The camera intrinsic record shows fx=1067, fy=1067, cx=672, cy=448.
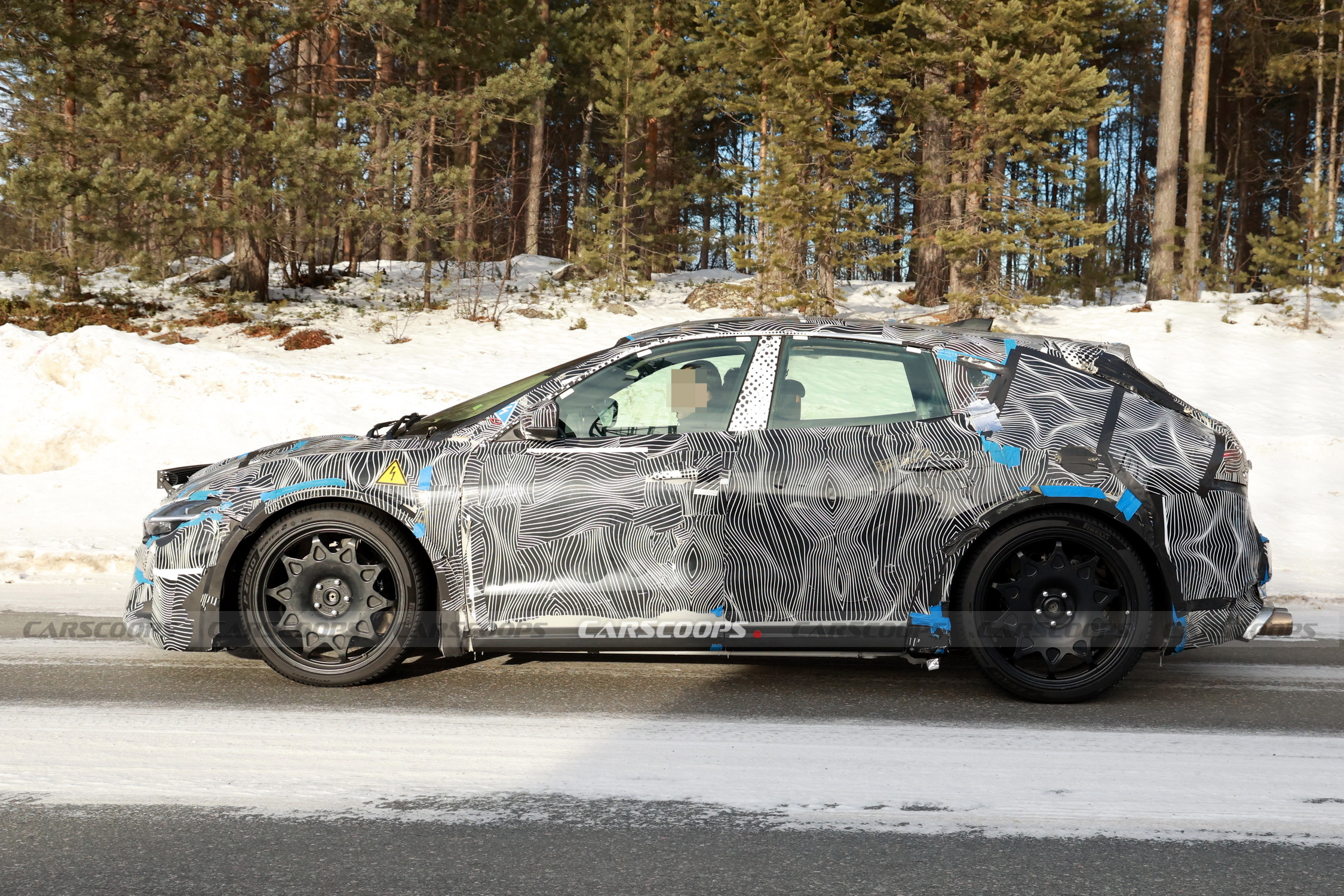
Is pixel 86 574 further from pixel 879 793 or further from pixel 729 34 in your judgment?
pixel 729 34

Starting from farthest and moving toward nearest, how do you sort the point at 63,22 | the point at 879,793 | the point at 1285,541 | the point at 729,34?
the point at 729,34 < the point at 63,22 < the point at 1285,541 < the point at 879,793

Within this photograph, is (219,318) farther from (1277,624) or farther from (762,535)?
(1277,624)

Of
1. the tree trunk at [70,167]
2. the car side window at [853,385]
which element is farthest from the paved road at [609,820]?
the tree trunk at [70,167]

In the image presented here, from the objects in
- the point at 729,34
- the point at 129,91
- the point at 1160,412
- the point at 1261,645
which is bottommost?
the point at 1261,645

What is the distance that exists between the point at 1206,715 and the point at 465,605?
334 cm

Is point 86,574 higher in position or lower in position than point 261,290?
lower

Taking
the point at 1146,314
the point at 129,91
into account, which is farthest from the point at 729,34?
the point at 129,91

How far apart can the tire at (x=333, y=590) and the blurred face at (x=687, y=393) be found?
4.52 ft

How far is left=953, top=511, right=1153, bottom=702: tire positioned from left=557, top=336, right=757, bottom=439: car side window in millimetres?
1360

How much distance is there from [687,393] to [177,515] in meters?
2.41

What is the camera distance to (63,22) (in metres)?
16.1

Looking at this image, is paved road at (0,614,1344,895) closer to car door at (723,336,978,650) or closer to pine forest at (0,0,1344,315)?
car door at (723,336,978,650)

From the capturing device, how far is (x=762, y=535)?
471cm

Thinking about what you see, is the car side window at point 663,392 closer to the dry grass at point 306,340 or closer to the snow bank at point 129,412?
the snow bank at point 129,412
